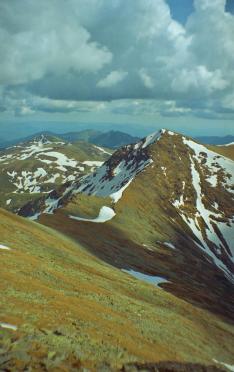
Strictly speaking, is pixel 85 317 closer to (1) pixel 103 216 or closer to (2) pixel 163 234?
(1) pixel 103 216

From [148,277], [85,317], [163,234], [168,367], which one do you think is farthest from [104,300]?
[163,234]

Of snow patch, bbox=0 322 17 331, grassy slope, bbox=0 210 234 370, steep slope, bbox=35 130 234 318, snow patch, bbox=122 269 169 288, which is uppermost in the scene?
snow patch, bbox=0 322 17 331

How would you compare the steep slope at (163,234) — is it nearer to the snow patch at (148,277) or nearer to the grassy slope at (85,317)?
the snow patch at (148,277)

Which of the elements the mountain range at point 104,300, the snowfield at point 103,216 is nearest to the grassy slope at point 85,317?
the mountain range at point 104,300

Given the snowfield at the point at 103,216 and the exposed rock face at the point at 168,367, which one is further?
the snowfield at the point at 103,216

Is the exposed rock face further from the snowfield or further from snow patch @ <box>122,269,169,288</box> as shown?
the snowfield

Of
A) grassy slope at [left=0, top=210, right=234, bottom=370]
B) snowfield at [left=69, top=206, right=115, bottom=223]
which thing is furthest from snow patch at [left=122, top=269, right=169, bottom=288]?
snowfield at [left=69, top=206, right=115, bottom=223]

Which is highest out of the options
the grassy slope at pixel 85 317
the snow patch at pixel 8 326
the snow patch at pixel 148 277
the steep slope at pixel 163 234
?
the snow patch at pixel 8 326

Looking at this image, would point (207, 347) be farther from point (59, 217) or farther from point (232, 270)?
point (232, 270)

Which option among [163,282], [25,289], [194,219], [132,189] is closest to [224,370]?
[25,289]
